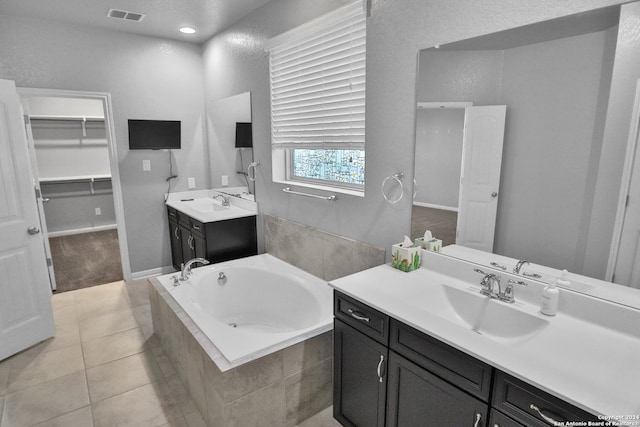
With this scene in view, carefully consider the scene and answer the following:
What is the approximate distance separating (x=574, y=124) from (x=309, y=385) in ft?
5.96

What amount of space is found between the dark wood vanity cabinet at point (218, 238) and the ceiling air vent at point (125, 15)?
187 cm

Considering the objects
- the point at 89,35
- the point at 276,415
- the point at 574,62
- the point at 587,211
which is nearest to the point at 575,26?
the point at 574,62

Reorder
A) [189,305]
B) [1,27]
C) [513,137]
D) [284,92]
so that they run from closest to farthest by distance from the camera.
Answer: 1. [513,137]
2. [189,305]
3. [284,92]
4. [1,27]

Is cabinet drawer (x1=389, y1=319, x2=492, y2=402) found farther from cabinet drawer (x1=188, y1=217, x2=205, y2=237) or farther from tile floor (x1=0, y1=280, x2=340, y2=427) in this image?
cabinet drawer (x1=188, y1=217, x2=205, y2=237)

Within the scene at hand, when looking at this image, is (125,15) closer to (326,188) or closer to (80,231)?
(326,188)

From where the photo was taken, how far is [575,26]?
1.37 meters

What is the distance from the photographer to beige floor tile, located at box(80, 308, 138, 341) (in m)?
3.04

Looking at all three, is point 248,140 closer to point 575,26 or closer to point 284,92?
point 284,92

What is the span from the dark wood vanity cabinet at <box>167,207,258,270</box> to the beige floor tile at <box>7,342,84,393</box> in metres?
1.23

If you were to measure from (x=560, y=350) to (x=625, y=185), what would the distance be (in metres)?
0.63

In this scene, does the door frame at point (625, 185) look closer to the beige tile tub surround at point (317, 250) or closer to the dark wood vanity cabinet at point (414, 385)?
the dark wood vanity cabinet at point (414, 385)

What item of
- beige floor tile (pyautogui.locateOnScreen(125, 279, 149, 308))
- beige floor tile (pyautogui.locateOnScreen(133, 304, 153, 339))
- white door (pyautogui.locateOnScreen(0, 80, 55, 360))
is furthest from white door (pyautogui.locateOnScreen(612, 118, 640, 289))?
beige floor tile (pyautogui.locateOnScreen(125, 279, 149, 308))

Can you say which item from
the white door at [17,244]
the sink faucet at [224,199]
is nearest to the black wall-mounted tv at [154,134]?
the sink faucet at [224,199]

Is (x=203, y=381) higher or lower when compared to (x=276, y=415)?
higher
